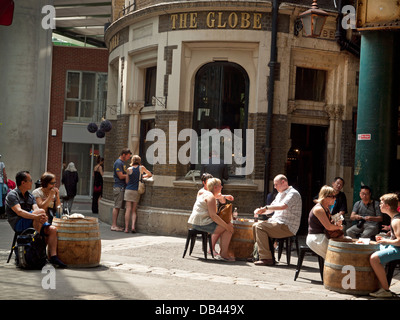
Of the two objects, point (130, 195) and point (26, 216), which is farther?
point (130, 195)

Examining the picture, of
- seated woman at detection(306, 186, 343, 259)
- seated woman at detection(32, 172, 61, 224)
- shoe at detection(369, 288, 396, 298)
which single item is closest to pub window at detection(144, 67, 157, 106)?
seated woman at detection(32, 172, 61, 224)

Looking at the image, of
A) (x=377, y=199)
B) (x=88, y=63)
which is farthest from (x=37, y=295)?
(x=88, y=63)

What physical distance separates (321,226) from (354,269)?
1170 mm

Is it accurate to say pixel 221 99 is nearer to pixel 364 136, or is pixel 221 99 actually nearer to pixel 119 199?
pixel 119 199

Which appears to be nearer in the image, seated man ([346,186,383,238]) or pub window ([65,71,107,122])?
seated man ([346,186,383,238])

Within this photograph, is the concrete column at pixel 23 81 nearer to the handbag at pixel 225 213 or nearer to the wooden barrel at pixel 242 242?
the handbag at pixel 225 213

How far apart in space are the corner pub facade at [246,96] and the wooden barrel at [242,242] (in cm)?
324

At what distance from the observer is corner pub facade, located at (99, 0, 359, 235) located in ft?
48.2

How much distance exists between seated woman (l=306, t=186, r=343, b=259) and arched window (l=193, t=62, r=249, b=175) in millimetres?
5655

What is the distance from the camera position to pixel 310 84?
1555 centimetres

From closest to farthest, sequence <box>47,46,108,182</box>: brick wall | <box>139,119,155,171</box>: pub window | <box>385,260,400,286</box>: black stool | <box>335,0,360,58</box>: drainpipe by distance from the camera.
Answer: <box>385,260,400,286</box>: black stool, <box>335,0,360,58</box>: drainpipe, <box>139,119,155,171</box>: pub window, <box>47,46,108,182</box>: brick wall

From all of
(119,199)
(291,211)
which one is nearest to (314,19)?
(291,211)

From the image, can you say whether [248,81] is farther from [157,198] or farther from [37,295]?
[37,295]

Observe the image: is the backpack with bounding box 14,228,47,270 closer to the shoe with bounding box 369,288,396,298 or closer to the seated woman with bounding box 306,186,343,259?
the seated woman with bounding box 306,186,343,259
